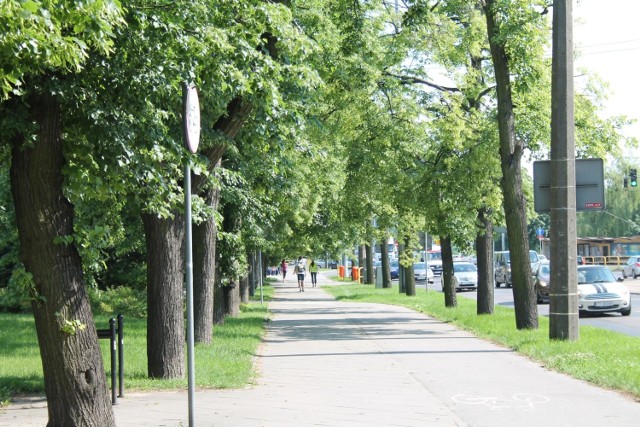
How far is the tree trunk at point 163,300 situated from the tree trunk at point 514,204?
8.28 m

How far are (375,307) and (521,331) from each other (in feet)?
46.3

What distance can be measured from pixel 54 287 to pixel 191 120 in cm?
185

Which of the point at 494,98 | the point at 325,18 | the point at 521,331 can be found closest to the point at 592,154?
the point at 494,98

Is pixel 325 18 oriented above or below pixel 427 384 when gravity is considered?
above

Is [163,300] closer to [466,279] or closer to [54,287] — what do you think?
[54,287]

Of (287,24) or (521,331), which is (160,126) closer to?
(287,24)

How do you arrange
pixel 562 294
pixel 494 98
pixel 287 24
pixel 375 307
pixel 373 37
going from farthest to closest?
pixel 375 307
pixel 494 98
pixel 373 37
pixel 562 294
pixel 287 24

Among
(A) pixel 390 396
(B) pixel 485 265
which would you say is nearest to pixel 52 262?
Answer: (A) pixel 390 396

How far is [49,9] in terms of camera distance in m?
5.95

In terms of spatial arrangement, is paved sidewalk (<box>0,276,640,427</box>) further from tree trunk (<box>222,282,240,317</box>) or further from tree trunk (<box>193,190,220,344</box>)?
tree trunk (<box>222,282,240,317</box>)

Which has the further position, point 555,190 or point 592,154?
point 592,154

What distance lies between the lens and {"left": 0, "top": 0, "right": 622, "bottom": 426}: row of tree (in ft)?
26.8

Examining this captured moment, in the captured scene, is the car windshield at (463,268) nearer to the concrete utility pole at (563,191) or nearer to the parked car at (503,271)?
the parked car at (503,271)

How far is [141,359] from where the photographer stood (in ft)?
49.5
